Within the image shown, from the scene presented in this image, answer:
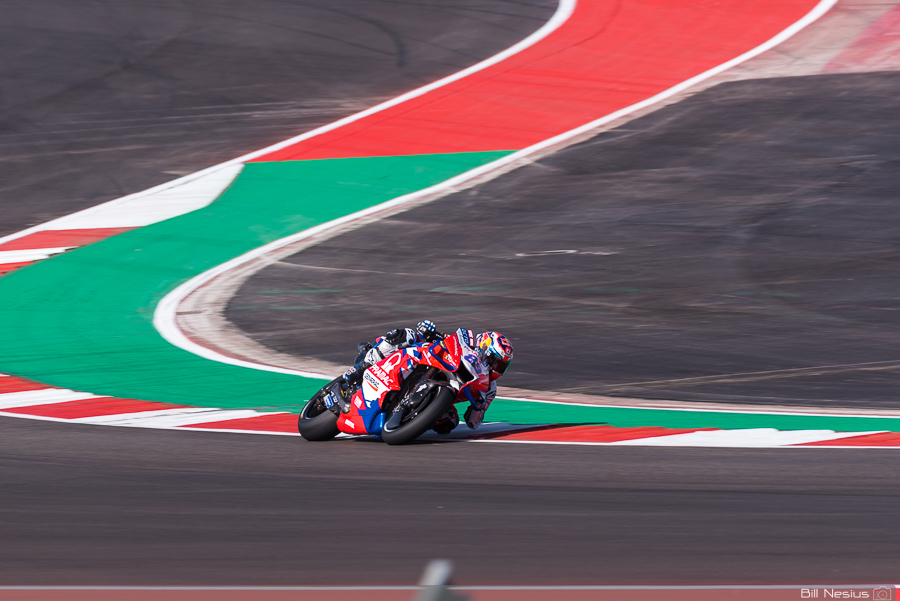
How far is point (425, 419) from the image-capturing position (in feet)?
28.5

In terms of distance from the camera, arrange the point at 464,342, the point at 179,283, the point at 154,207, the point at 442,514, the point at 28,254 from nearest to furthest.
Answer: the point at 442,514, the point at 464,342, the point at 179,283, the point at 28,254, the point at 154,207

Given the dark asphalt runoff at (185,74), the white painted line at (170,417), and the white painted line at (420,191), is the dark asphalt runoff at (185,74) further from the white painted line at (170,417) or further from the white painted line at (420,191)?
the white painted line at (170,417)

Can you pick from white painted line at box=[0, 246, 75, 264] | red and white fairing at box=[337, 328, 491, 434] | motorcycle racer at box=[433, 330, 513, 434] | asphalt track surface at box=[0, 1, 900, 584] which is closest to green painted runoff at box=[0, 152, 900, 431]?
white painted line at box=[0, 246, 75, 264]

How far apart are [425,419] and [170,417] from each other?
2630 millimetres

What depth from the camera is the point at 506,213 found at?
19.1 metres

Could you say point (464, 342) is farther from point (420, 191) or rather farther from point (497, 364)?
point (420, 191)

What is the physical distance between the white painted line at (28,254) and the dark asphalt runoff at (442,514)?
9.61 meters

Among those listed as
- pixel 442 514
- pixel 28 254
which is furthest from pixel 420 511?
pixel 28 254

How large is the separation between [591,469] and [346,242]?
10.9 m

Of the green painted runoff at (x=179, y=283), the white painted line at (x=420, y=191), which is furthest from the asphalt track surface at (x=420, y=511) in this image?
the white painted line at (x=420, y=191)

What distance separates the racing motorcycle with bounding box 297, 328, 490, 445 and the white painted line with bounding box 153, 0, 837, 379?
2.99 meters

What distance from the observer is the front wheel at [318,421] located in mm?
9008

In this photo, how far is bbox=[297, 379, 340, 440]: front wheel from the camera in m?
9.01

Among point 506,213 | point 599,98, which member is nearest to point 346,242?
point 506,213
